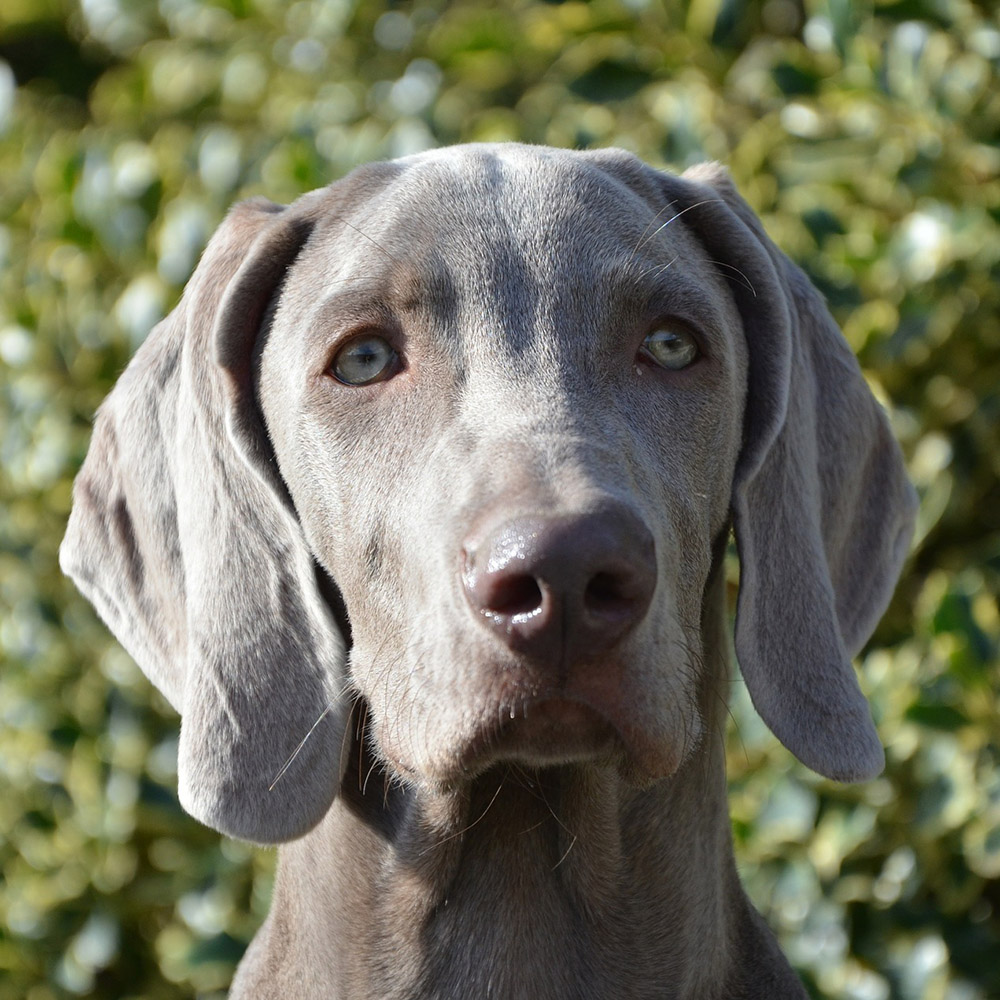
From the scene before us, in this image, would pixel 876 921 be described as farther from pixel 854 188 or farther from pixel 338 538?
pixel 338 538

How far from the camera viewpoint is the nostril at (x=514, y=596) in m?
1.98

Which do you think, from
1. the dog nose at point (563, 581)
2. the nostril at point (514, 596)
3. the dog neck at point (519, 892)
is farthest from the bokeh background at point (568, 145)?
the nostril at point (514, 596)

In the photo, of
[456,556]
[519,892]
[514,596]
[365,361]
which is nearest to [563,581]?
[514,596]

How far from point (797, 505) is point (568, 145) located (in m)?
2.04

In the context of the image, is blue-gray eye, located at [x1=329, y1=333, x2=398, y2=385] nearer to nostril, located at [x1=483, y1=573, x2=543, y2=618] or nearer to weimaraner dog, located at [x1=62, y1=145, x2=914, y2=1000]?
weimaraner dog, located at [x1=62, y1=145, x2=914, y2=1000]

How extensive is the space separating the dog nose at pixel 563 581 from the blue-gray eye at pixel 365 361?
0.55m

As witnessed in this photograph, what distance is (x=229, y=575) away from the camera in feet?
8.68

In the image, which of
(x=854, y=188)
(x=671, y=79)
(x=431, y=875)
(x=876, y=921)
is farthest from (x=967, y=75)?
(x=431, y=875)

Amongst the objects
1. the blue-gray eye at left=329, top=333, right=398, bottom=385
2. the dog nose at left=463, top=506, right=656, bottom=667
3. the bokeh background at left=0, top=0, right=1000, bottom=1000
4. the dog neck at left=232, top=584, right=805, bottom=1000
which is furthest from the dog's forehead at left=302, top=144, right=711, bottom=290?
the bokeh background at left=0, top=0, right=1000, bottom=1000

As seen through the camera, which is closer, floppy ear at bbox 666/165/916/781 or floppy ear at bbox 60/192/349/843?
floppy ear at bbox 60/192/349/843

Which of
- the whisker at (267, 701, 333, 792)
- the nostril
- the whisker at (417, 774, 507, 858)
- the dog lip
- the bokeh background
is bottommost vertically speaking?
the bokeh background

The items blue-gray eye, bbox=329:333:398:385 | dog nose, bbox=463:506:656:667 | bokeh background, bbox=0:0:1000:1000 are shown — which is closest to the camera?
dog nose, bbox=463:506:656:667

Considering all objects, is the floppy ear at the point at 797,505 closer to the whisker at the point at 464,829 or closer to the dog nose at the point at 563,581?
the whisker at the point at 464,829

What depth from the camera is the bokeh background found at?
3.96m
